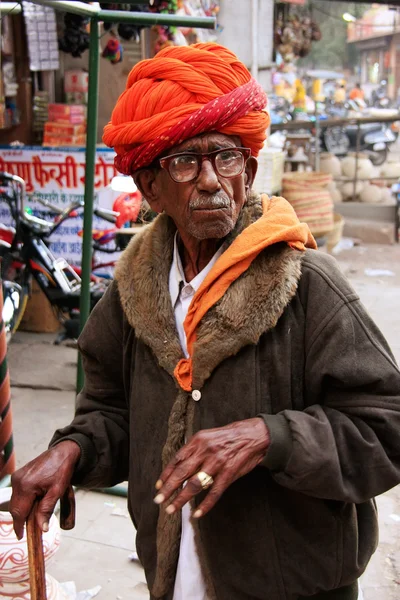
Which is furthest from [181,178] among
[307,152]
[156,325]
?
[307,152]

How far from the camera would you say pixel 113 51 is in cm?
606

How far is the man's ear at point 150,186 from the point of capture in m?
1.57

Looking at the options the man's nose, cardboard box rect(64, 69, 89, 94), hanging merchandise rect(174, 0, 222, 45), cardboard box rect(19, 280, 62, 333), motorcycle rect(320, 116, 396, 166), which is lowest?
cardboard box rect(19, 280, 62, 333)

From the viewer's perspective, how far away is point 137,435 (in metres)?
1.60

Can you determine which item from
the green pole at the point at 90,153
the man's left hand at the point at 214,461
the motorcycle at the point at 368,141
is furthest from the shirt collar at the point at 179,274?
the motorcycle at the point at 368,141

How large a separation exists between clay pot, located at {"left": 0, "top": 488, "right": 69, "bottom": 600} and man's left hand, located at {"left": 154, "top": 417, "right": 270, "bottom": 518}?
1249 millimetres

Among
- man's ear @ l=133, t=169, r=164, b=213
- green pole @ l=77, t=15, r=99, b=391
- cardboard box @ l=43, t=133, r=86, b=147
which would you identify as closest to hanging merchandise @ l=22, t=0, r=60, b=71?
cardboard box @ l=43, t=133, r=86, b=147

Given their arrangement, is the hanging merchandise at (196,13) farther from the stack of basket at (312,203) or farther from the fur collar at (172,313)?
the fur collar at (172,313)

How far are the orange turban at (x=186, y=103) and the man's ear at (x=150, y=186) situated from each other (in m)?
0.05

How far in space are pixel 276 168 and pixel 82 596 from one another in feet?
19.5

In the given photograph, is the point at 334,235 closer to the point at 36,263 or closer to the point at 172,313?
the point at 36,263

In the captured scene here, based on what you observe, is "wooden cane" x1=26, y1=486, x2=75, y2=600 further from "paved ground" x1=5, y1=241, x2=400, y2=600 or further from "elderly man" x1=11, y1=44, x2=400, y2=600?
"paved ground" x1=5, y1=241, x2=400, y2=600

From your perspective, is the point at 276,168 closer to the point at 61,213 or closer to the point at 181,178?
the point at 61,213

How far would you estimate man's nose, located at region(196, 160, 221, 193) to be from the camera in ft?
4.71
